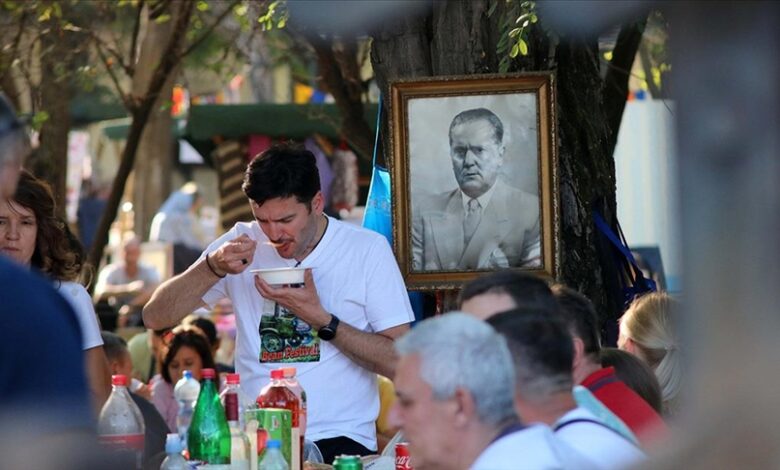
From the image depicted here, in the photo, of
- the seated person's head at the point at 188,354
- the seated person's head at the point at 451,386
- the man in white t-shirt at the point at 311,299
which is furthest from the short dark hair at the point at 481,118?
the seated person's head at the point at 451,386

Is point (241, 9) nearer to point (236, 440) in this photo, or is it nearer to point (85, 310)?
point (85, 310)

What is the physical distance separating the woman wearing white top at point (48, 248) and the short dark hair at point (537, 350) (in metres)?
2.53

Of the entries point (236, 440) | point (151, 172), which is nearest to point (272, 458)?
point (236, 440)

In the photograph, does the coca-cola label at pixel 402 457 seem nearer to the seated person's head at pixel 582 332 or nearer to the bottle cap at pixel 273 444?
the bottle cap at pixel 273 444

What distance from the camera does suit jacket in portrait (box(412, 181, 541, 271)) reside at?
609 centimetres

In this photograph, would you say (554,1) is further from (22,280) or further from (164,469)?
(164,469)

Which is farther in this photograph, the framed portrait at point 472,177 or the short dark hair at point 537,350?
the framed portrait at point 472,177

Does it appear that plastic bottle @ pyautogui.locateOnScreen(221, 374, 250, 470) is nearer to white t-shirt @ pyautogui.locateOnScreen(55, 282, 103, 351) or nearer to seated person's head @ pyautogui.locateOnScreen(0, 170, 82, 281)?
white t-shirt @ pyautogui.locateOnScreen(55, 282, 103, 351)

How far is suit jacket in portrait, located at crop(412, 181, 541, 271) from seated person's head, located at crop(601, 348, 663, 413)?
1729 millimetres

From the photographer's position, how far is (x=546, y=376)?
315 cm

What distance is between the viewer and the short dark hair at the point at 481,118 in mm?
6105

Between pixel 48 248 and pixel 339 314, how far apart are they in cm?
121

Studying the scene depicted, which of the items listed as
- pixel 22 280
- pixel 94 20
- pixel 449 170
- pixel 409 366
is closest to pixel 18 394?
pixel 22 280

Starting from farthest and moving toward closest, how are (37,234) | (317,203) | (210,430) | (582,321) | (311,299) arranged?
1. (317,203)
2. (37,234)
3. (311,299)
4. (210,430)
5. (582,321)
